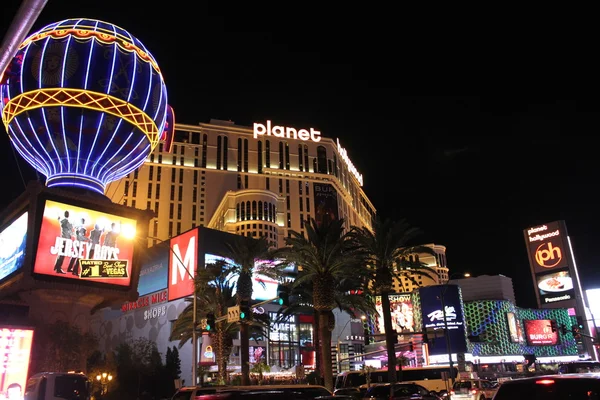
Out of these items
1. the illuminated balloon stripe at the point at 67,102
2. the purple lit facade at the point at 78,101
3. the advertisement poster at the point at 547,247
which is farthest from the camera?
the advertisement poster at the point at 547,247

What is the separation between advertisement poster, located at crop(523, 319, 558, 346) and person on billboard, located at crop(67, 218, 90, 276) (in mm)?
80914

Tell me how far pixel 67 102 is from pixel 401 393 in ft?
117

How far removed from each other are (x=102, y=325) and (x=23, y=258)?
42411 millimetres

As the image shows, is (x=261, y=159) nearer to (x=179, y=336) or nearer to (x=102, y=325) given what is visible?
(x=102, y=325)

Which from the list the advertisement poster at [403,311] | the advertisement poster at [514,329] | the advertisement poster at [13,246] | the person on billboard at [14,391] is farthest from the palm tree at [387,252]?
the advertisement poster at [514,329]

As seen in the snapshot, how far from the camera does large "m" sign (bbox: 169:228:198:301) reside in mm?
61656

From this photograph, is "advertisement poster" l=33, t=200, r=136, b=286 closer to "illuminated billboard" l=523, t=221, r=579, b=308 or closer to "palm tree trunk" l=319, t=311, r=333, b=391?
"palm tree trunk" l=319, t=311, r=333, b=391

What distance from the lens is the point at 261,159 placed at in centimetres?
14250

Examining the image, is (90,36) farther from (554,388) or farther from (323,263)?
(554,388)

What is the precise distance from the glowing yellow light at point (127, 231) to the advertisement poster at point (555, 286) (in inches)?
2539

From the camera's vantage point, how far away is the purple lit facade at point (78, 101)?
137 feet

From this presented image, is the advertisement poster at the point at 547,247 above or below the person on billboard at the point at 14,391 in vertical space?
above

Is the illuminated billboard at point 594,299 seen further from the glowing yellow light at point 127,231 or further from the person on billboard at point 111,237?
the person on billboard at point 111,237

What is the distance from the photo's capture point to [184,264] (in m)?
63.2
